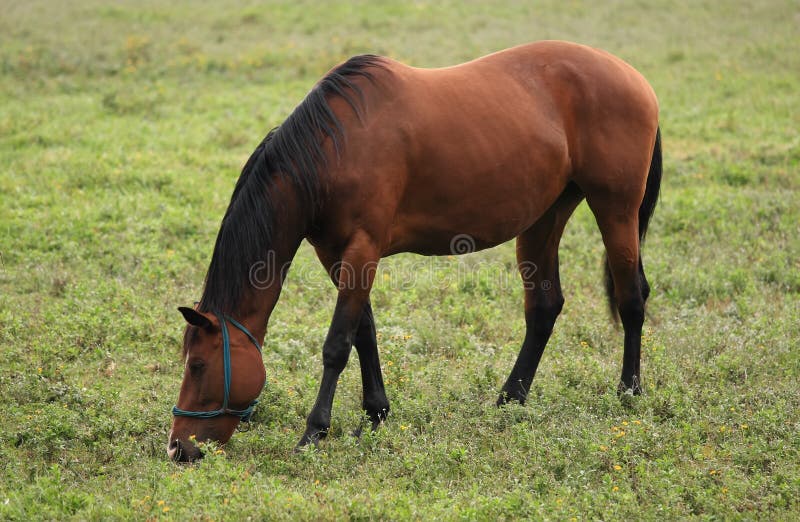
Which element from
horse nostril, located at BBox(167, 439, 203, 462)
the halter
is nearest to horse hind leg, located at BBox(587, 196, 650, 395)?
the halter

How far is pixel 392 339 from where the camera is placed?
265 inches

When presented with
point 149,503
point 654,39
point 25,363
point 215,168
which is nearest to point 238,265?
point 149,503

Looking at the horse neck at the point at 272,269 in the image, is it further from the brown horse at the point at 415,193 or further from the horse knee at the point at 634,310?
the horse knee at the point at 634,310

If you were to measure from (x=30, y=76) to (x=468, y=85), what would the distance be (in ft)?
36.6

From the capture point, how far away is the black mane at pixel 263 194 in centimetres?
473

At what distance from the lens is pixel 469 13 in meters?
19.4

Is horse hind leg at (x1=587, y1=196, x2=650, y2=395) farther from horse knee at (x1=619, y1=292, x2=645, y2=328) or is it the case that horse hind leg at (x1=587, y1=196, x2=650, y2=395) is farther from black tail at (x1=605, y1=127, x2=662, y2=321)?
black tail at (x1=605, y1=127, x2=662, y2=321)

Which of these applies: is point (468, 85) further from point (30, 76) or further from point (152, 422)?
point (30, 76)

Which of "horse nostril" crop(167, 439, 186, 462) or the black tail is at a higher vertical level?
the black tail

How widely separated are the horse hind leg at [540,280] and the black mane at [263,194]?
1836 millimetres

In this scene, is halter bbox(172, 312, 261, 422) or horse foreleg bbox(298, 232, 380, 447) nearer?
halter bbox(172, 312, 261, 422)

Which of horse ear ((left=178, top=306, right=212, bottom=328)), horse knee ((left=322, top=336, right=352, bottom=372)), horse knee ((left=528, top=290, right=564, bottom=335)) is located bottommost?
horse knee ((left=528, top=290, right=564, bottom=335))

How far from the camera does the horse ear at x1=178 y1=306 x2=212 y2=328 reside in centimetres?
444

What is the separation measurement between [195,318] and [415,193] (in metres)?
1.52
